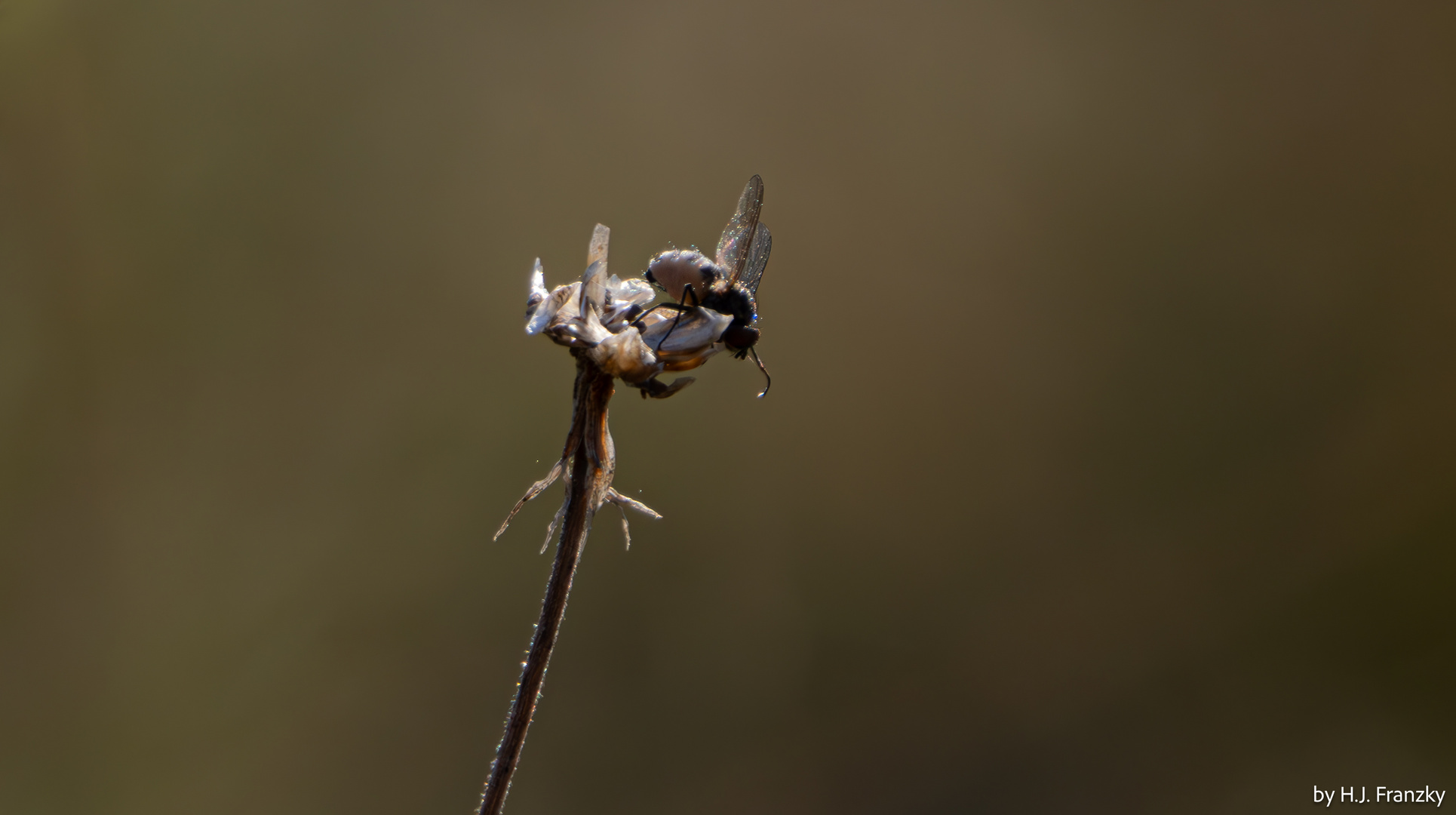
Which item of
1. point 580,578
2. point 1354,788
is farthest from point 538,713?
point 1354,788

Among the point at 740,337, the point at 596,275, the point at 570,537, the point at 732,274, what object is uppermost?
the point at 732,274

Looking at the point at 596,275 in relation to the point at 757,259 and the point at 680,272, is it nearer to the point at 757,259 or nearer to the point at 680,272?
the point at 680,272

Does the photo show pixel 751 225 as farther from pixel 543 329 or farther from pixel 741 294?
pixel 543 329

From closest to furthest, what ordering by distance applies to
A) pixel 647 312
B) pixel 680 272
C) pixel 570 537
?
pixel 570 537 → pixel 647 312 → pixel 680 272

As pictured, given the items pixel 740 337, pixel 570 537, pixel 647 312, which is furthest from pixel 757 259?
pixel 570 537

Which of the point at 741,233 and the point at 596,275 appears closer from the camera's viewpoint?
the point at 596,275

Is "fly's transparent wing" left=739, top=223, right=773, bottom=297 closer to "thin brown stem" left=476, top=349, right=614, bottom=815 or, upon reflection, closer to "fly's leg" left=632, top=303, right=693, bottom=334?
"fly's leg" left=632, top=303, right=693, bottom=334

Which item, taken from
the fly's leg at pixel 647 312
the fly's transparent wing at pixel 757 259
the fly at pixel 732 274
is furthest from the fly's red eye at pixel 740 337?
the fly's leg at pixel 647 312
